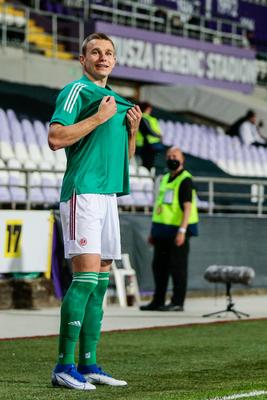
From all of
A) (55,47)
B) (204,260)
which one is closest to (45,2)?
(55,47)

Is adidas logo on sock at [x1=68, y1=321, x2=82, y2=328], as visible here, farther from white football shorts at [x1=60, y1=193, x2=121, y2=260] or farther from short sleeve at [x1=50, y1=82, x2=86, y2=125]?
short sleeve at [x1=50, y1=82, x2=86, y2=125]

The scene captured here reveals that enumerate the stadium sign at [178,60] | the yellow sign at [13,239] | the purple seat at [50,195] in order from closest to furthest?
the yellow sign at [13,239] → the purple seat at [50,195] → the stadium sign at [178,60]

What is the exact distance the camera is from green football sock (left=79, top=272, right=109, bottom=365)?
692cm

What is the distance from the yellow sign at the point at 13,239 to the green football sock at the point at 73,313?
24.8 feet

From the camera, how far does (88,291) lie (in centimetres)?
674

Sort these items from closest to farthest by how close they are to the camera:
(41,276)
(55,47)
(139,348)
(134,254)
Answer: (139,348) → (41,276) → (134,254) → (55,47)

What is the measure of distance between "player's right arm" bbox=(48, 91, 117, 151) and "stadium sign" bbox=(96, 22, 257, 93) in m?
22.3

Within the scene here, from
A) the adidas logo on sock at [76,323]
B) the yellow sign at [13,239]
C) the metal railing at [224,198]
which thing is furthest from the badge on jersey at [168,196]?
the adidas logo on sock at [76,323]

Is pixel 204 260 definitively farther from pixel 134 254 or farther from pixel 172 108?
pixel 172 108

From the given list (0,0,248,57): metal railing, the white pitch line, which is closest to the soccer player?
the white pitch line

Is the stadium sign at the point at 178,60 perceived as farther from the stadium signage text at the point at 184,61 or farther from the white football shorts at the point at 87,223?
the white football shorts at the point at 87,223

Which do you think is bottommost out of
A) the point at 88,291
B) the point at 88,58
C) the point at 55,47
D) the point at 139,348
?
the point at 139,348

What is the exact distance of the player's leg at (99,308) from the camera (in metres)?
6.89

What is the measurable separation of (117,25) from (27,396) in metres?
24.0
